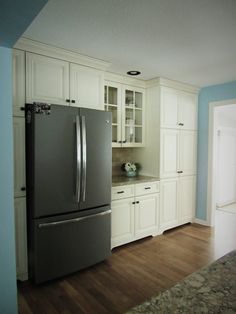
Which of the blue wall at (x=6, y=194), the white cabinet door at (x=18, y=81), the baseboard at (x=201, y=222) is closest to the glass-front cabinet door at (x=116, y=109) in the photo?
the white cabinet door at (x=18, y=81)

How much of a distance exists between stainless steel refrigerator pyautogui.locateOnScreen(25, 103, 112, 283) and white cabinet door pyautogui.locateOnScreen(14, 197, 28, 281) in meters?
0.05

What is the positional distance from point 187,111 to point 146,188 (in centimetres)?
154

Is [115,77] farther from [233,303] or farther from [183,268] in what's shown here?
[233,303]

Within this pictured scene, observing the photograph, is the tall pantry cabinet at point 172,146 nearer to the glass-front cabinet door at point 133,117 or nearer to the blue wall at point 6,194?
the glass-front cabinet door at point 133,117

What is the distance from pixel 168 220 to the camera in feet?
12.0

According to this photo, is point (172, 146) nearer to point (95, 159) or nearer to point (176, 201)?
point (176, 201)

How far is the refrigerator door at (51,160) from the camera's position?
2121mm

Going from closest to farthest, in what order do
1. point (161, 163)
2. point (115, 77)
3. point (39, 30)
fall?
point (39, 30)
point (115, 77)
point (161, 163)

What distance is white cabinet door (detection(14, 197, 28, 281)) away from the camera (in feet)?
7.23

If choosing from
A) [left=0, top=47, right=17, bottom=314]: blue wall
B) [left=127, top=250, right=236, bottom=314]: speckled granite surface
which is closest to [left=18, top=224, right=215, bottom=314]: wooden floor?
Answer: [left=0, top=47, right=17, bottom=314]: blue wall

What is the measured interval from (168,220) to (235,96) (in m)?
2.20

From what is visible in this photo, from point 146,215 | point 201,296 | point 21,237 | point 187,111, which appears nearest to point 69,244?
point 21,237

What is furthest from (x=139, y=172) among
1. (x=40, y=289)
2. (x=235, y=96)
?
(x=40, y=289)

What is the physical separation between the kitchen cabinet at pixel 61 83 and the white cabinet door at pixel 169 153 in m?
1.24
